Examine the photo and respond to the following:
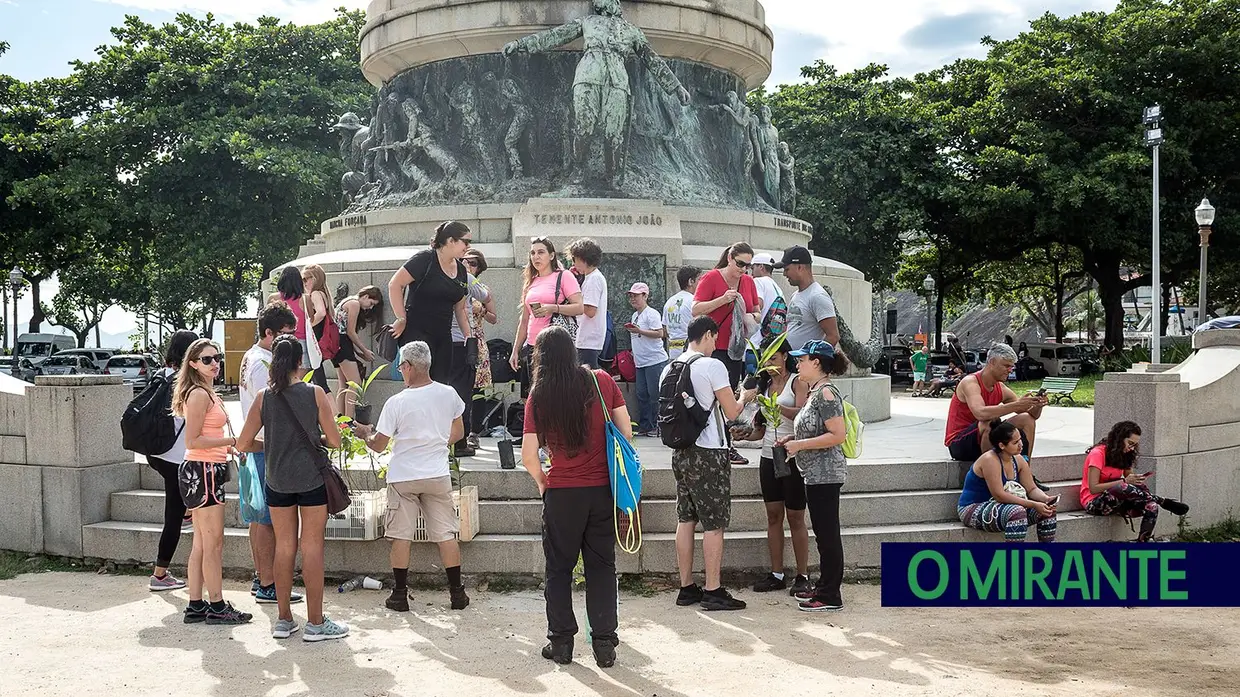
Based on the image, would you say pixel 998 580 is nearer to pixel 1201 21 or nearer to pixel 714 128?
pixel 714 128

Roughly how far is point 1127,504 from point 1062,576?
107 inches

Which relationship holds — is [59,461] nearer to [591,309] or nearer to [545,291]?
[545,291]

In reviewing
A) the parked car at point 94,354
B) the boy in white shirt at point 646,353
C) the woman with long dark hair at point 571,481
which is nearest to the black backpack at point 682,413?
the woman with long dark hair at point 571,481

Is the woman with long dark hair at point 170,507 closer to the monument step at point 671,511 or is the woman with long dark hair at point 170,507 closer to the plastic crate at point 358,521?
the monument step at point 671,511

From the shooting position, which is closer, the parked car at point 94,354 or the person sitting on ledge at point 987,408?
the person sitting on ledge at point 987,408

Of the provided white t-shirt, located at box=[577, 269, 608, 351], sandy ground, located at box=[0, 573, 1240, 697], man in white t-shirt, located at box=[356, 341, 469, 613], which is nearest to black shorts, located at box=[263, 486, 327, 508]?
man in white t-shirt, located at box=[356, 341, 469, 613]

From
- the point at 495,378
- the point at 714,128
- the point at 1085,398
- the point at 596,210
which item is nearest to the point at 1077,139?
the point at 1085,398

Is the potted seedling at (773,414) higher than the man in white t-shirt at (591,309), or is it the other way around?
the man in white t-shirt at (591,309)

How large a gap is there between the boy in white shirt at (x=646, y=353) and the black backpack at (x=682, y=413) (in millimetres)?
3258

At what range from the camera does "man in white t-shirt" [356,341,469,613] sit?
271 inches

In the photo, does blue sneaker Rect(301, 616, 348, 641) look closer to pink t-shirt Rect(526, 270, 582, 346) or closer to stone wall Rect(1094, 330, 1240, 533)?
pink t-shirt Rect(526, 270, 582, 346)

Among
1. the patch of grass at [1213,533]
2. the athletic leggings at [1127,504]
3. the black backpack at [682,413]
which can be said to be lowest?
the patch of grass at [1213,533]

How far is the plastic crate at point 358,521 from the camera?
25.4 ft

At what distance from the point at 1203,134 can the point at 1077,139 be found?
295cm
